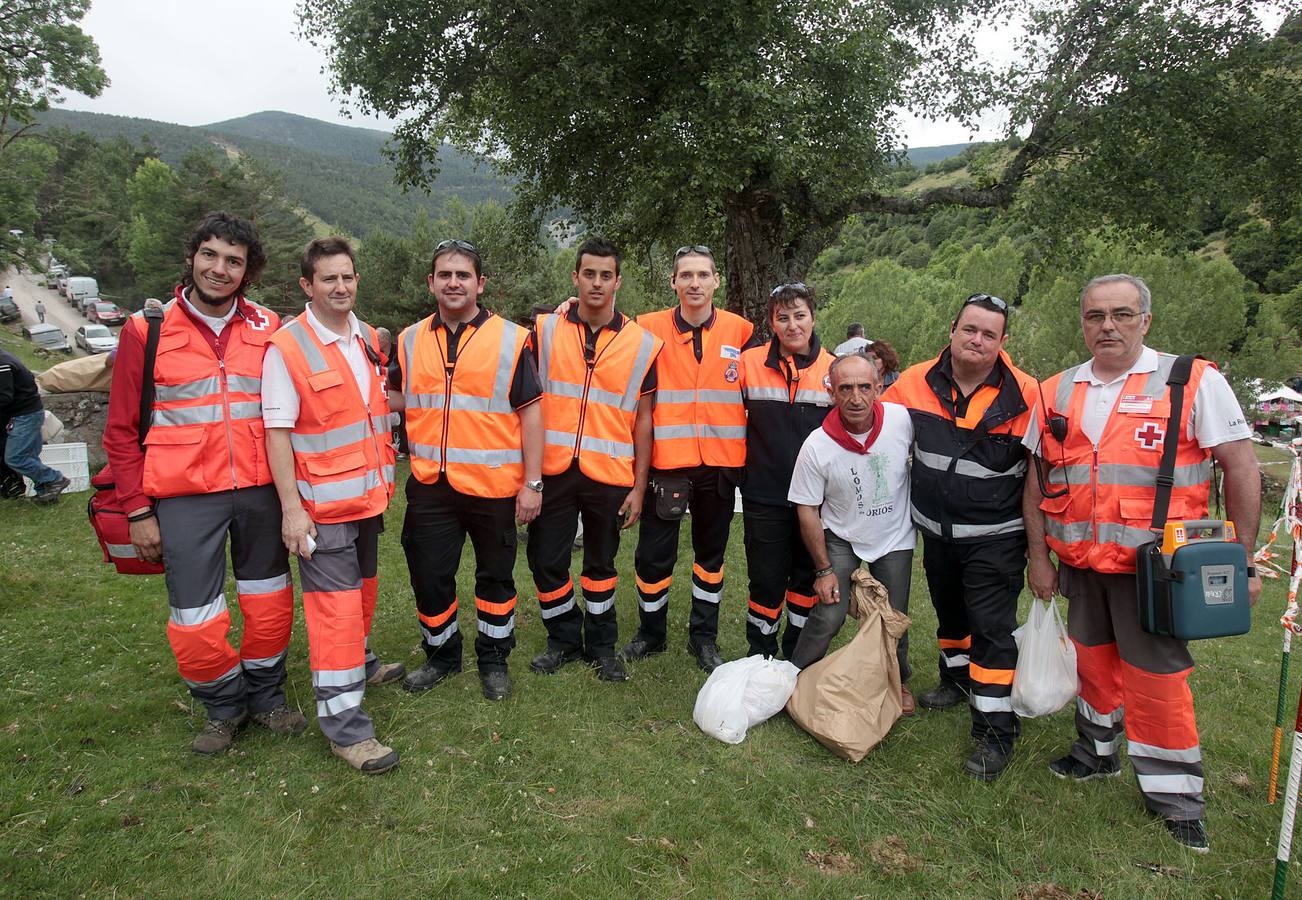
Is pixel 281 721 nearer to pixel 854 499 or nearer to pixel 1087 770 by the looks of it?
pixel 854 499

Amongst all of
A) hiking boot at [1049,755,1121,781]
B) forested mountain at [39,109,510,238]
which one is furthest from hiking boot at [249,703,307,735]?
forested mountain at [39,109,510,238]

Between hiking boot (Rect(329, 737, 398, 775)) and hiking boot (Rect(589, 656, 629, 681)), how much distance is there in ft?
4.31

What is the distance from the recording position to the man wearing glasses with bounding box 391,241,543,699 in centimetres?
375

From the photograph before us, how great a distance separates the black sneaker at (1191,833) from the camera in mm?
3029

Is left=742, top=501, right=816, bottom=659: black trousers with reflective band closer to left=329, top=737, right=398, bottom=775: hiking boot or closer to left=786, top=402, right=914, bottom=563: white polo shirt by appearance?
left=786, top=402, right=914, bottom=563: white polo shirt

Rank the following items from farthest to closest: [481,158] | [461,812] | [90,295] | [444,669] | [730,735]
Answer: [90,295]
[481,158]
[444,669]
[730,735]
[461,812]

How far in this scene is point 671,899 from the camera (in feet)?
8.90

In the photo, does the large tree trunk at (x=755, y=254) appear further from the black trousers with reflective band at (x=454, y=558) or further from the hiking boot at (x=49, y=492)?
the hiking boot at (x=49, y=492)

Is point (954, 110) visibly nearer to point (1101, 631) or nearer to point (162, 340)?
point (1101, 631)

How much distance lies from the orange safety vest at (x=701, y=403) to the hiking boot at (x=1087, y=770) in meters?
2.26

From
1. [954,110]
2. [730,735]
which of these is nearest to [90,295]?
[954,110]

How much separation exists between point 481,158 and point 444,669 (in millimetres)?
10658

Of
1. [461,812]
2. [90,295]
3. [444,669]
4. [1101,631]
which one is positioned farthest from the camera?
[90,295]

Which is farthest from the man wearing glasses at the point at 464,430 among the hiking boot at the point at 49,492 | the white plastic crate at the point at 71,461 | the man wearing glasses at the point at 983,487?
the white plastic crate at the point at 71,461
